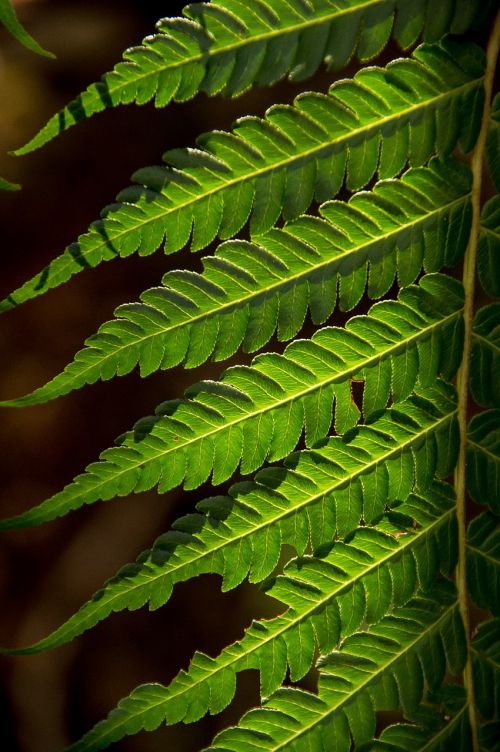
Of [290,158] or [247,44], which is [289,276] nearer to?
[290,158]

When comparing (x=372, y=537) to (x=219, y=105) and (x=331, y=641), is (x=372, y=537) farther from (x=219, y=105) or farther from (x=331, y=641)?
(x=219, y=105)

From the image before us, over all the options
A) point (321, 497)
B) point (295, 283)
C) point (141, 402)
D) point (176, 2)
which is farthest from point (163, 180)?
point (176, 2)

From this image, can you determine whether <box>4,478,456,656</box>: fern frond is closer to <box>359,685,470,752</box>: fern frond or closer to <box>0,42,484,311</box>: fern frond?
<box>359,685,470,752</box>: fern frond

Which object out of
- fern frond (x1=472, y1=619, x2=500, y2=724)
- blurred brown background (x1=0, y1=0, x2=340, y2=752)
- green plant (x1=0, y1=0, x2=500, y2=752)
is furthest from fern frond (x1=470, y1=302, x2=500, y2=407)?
blurred brown background (x1=0, y1=0, x2=340, y2=752)

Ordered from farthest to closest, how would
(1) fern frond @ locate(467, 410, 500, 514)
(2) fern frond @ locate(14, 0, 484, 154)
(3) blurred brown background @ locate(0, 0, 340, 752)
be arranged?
(3) blurred brown background @ locate(0, 0, 340, 752), (1) fern frond @ locate(467, 410, 500, 514), (2) fern frond @ locate(14, 0, 484, 154)

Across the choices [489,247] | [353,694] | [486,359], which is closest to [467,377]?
[486,359]

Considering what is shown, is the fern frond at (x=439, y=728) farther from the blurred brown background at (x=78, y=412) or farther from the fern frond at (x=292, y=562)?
the blurred brown background at (x=78, y=412)
